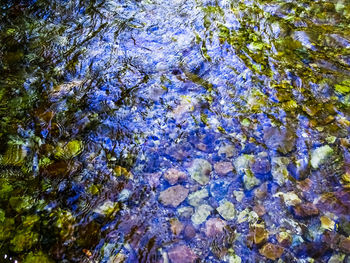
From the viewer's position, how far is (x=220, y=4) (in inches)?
222

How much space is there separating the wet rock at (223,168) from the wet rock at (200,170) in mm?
84

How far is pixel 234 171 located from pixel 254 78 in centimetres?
168

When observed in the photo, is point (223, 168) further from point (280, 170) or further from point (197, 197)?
point (280, 170)

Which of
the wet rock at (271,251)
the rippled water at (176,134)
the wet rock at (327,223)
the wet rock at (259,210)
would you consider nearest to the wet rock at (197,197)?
the rippled water at (176,134)

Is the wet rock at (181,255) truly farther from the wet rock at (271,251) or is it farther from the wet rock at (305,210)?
the wet rock at (305,210)

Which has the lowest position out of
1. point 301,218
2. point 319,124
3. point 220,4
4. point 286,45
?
point 301,218

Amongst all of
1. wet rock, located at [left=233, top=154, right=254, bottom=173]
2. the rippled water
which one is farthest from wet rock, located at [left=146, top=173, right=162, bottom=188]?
wet rock, located at [left=233, top=154, right=254, bottom=173]

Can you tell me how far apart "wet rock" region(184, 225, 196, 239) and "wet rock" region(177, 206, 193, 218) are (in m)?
0.12

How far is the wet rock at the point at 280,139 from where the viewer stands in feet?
11.5

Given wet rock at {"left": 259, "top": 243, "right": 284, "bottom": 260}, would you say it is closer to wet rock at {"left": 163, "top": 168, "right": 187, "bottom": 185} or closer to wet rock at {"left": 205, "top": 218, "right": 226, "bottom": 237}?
wet rock at {"left": 205, "top": 218, "right": 226, "bottom": 237}

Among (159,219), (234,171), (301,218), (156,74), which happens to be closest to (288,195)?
(301,218)

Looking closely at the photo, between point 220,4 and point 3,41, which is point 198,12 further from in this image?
point 3,41

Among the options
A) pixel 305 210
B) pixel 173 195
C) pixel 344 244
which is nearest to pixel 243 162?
pixel 305 210

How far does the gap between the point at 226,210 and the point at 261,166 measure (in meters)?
0.72
